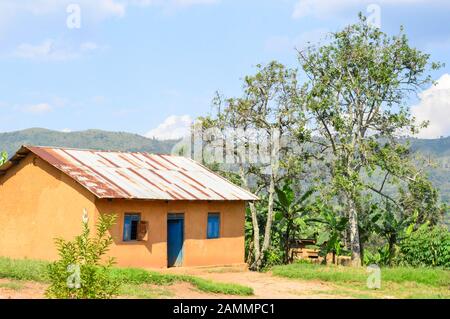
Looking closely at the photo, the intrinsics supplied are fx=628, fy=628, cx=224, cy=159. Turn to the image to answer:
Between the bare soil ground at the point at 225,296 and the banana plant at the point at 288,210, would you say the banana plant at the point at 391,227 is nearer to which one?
the banana plant at the point at 288,210

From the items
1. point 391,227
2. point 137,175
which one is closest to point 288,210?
point 391,227

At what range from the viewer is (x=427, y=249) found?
2416cm

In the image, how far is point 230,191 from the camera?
25812 millimetres

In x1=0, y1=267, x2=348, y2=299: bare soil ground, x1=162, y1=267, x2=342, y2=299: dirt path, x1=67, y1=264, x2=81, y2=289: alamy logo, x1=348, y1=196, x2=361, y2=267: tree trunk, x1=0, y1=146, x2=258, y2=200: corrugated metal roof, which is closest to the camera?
x1=67, y1=264, x2=81, y2=289: alamy logo

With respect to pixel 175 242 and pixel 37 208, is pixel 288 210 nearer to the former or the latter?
pixel 175 242

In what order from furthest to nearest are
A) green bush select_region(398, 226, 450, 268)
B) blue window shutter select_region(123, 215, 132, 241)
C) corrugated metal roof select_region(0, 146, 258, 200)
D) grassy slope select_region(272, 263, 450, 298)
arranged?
green bush select_region(398, 226, 450, 268) → blue window shutter select_region(123, 215, 132, 241) → corrugated metal roof select_region(0, 146, 258, 200) → grassy slope select_region(272, 263, 450, 298)

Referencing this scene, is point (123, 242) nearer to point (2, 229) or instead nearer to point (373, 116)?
point (2, 229)

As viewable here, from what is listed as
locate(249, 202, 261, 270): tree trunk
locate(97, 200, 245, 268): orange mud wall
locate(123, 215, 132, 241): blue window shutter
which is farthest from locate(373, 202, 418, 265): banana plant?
locate(123, 215, 132, 241): blue window shutter

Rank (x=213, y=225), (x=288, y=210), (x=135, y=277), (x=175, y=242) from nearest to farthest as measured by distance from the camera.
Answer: (x=135, y=277)
(x=175, y=242)
(x=213, y=225)
(x=288, y=210)

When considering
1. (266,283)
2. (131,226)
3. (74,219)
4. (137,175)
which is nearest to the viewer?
(266,283)

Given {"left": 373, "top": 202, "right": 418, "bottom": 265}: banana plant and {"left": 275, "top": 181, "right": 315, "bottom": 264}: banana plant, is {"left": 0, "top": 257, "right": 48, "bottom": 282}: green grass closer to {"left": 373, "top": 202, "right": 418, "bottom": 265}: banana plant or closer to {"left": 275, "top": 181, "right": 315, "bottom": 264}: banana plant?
{"left": 275, "top": 181, "right": 315, "bottom": 264}: banana plant

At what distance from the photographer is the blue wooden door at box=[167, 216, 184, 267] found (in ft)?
76.7

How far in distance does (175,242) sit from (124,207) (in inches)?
116
